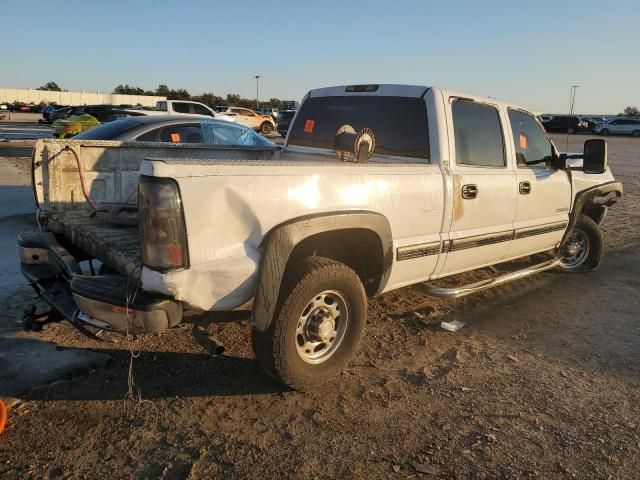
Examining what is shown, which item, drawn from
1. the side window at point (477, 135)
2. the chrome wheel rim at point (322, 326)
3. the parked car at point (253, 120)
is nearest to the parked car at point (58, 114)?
the parked car at point (253, 120)

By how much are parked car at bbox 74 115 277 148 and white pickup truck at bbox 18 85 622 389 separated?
3475 millimetres

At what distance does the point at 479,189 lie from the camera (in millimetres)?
4363

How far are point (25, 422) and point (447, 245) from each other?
309 centimetres

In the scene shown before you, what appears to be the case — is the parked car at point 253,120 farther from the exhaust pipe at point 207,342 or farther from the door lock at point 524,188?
the exhaust pipe at point 207,342

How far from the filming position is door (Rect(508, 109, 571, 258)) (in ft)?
16.3

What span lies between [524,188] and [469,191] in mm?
945

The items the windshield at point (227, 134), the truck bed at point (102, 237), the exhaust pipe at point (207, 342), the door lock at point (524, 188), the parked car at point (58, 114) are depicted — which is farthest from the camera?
the parked car at point (58, 114)

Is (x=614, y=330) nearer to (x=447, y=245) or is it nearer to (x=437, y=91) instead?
(x=447, y=245)

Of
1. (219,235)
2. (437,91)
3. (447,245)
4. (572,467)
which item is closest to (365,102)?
(437,91)

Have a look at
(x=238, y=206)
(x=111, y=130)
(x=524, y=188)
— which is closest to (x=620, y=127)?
(x=111, y=130)

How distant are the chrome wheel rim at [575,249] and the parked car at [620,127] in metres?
48.9

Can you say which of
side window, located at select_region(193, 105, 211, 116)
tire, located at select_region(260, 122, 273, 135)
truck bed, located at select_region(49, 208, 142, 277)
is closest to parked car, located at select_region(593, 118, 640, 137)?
tire, located at select_region(260, 122, 273, 135)

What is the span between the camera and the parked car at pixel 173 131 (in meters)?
8.16

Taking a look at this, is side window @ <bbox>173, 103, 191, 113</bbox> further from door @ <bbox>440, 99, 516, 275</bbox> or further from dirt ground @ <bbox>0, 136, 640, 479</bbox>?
door @ <bbox>440, 99, 516, 275</bbox>
